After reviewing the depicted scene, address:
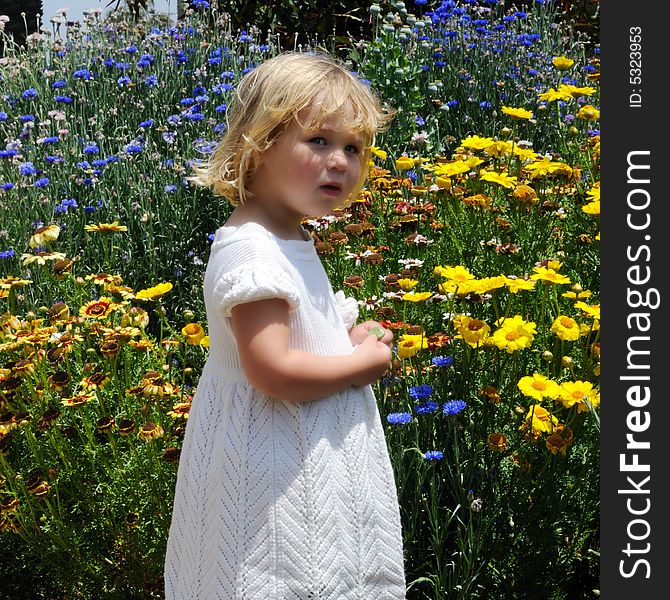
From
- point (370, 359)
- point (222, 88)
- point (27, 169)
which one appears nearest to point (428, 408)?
point (370, 359)

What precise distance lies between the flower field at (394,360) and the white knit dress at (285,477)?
410 millimetres

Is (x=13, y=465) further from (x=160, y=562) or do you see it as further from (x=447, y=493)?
(x=447, y=493)

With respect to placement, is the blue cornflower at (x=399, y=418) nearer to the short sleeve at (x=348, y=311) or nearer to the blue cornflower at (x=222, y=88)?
the short sleeve at (x=348, y=311)

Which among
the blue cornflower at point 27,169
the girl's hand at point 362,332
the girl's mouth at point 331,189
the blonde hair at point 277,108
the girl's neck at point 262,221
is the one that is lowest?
the girl's hand at point 362,332

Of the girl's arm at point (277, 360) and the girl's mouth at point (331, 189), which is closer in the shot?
the girl's arm at point (277, 360)

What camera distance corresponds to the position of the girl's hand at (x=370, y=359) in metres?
1.70

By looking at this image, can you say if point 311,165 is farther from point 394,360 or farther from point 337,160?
point 394,360

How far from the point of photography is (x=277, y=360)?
5.19 feet

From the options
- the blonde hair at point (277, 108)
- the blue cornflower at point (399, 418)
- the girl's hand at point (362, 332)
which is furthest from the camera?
the blue cornflower at point (399, 418)

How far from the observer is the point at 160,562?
99.0 inches

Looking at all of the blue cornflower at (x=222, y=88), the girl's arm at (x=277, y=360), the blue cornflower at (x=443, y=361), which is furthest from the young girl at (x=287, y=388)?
the blue cornflower at (x=222, y=88)

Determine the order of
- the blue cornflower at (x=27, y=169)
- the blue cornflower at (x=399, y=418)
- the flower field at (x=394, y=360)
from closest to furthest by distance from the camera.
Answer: the blue cornflower at (x=399, y=418), the flower field at (x=394, y=360), the blue cornflower at (x=27, y=169)

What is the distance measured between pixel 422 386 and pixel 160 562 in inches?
33.4

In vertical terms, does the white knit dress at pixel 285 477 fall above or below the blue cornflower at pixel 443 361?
below
